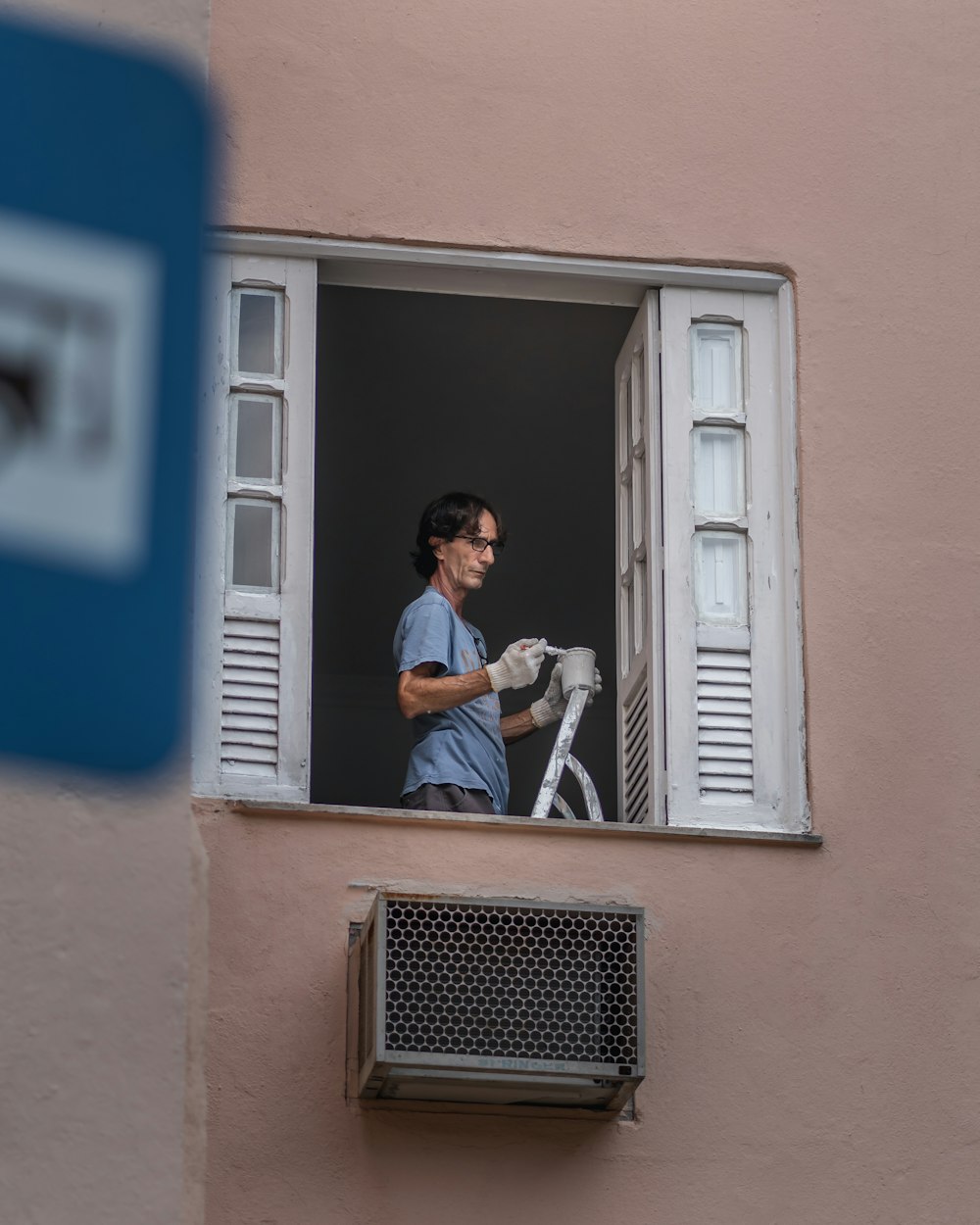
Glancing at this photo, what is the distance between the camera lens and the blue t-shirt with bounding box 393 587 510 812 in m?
7.70

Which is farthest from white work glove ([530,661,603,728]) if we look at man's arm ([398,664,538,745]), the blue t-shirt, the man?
man's arm ([398,664,538,745])

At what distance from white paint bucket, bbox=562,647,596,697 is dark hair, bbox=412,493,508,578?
1.73 ft

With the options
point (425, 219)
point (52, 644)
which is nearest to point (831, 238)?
point (425, 219)

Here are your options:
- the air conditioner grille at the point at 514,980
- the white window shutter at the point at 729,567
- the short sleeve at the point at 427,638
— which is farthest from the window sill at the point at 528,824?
the short sleeve at the point at 427,638

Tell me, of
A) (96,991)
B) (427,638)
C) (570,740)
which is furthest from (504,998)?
(96,991)

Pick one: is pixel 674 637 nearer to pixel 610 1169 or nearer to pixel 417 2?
pixel 610 1169

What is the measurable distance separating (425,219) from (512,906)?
7.48 ft

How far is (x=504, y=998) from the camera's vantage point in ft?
22.3

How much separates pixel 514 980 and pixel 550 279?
7.74ft

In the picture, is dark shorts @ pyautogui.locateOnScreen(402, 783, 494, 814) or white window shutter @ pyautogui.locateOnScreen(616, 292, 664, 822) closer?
dark shorts @ pyautogui.locateOnScreen(402, 783, 494, 814)

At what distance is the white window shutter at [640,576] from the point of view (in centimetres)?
775

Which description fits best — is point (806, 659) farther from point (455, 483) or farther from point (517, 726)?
point (455, 483)

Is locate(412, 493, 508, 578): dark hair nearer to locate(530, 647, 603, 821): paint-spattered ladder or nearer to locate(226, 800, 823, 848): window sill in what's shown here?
locate(530, 647, 603, 821): paint-spattered ladder

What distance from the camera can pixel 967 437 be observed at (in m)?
7.99
